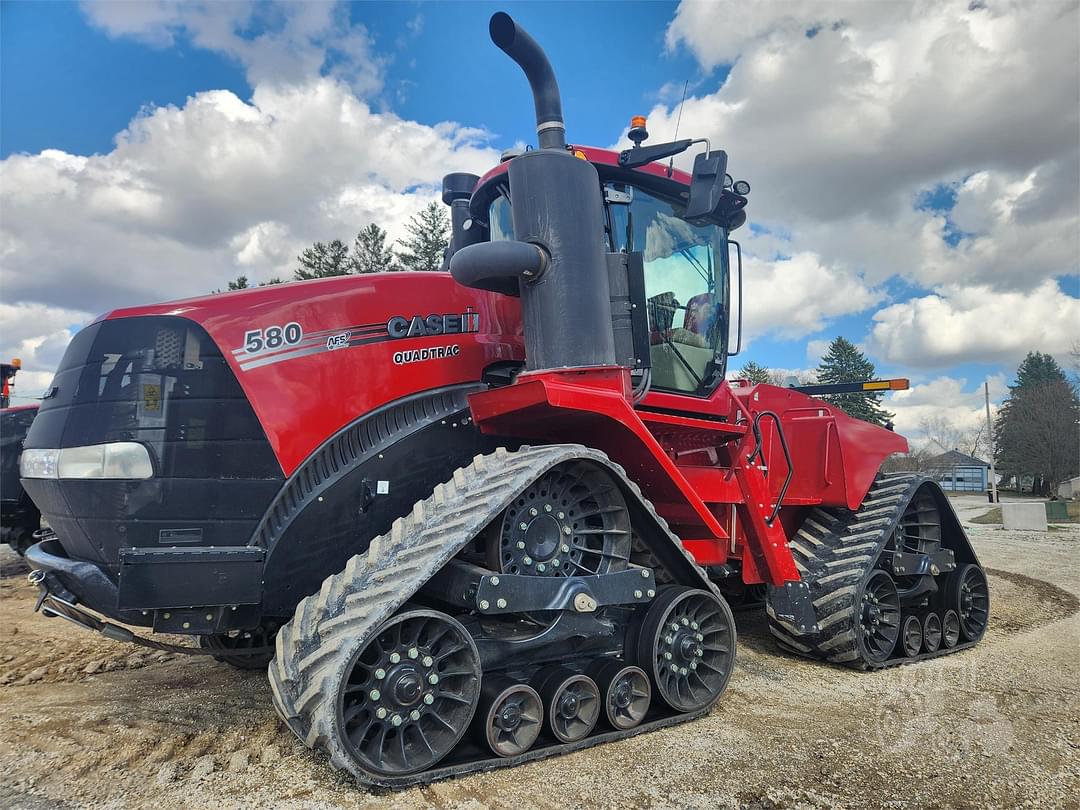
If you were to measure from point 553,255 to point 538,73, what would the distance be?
1.05m

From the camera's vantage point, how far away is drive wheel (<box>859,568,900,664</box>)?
5.72 meters

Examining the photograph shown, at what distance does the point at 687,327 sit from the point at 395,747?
11.0 ft

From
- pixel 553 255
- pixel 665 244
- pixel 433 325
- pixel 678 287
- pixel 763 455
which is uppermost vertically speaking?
pixel 665 244

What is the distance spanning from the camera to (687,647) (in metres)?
4.29

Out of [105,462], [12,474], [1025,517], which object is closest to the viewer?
[105,462]

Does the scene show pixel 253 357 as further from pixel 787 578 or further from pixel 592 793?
pixel 787 578

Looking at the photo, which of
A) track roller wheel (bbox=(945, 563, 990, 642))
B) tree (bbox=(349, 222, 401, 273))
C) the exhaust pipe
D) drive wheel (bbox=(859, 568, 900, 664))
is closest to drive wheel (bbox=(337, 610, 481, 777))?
the exhaust pipe

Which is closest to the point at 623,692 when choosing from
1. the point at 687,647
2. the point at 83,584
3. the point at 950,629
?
the point at 687,647

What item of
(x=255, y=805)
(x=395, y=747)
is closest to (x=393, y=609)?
(x=395, y=747)

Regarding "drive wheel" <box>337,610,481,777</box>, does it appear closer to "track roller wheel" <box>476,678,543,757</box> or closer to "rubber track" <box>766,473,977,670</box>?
"track roller wheel" <box>476,678,543,757</box>

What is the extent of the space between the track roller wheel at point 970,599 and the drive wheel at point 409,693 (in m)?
5.10

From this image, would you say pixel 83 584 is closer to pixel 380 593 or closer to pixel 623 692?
pixel 380 593

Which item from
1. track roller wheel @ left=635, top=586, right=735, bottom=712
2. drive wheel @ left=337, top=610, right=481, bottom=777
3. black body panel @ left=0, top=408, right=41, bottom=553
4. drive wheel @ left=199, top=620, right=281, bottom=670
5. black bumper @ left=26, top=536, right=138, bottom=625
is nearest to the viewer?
drive wheel @ left=337, top=610, right=481, bottom=777

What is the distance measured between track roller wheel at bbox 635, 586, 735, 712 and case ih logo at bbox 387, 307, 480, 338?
1.87m
